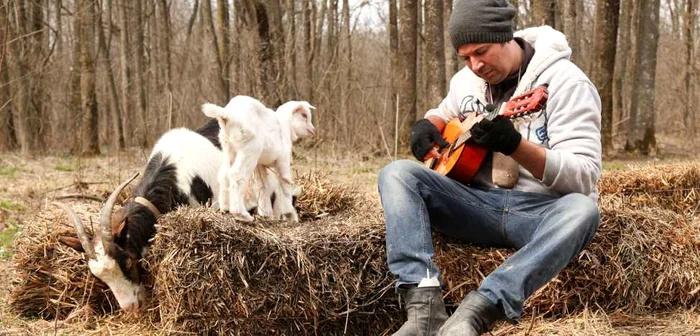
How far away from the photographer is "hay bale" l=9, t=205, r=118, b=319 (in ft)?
15.9

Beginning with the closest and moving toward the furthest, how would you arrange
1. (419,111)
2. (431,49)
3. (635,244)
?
1. (635,244)
2. (431,49)
3. (419,111)

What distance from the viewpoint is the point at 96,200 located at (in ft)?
23.3

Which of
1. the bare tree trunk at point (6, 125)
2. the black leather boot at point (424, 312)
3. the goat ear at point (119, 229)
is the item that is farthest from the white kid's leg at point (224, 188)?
the bare tree trunk at point (6, 125)

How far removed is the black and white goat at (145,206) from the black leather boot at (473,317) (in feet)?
6.96

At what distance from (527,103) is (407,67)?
1227cm

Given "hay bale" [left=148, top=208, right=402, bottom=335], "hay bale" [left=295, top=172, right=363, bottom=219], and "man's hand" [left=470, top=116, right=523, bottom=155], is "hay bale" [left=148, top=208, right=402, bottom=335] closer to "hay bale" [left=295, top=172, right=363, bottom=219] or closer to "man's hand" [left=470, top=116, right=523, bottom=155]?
"man's hand" [left=470, top=116, right=523, bottom=155]

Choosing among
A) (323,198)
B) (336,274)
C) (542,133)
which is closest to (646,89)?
(323,198)

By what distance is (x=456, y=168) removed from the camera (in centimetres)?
423

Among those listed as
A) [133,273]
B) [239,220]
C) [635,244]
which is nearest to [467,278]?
[635,244]

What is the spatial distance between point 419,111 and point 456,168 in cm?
1784

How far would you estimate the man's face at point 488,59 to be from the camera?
4.16m

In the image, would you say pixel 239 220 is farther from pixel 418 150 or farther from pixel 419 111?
pixel 419 111

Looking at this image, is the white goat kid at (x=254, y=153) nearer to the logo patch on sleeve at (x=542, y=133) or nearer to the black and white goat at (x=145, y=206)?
the black and white goat at (x=145, y=206)

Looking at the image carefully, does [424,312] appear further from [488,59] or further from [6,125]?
[6,125]
